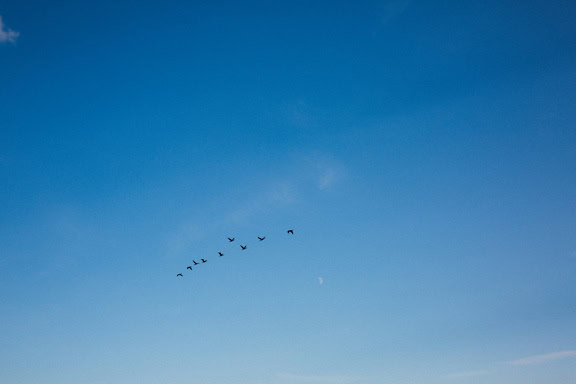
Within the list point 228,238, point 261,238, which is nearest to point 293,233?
point 261,238

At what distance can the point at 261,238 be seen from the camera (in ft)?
217

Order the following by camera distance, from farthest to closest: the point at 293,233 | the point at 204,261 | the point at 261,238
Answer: the point at 204,261
the point at 261,238
the point at 293,233

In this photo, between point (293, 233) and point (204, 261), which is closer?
point (293, 233)

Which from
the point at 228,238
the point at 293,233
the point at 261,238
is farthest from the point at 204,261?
the point at 293,233

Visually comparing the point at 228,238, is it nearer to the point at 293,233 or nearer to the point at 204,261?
the point at 204,261

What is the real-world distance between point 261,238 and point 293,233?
7506mm

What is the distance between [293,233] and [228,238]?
1385 cm

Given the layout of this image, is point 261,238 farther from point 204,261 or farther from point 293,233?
point 204,261

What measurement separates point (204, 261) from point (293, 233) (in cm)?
2144

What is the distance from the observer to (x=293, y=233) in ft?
203

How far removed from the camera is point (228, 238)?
67375 mm

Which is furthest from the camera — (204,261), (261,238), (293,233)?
(204,261)

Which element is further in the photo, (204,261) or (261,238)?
(204,261)

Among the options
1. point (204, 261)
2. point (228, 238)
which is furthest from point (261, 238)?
point (204, 261)
